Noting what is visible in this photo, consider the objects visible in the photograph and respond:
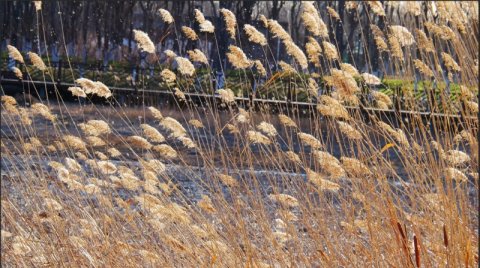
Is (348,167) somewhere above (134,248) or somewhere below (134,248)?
above

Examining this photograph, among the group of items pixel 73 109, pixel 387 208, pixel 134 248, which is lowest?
pixel 73 109

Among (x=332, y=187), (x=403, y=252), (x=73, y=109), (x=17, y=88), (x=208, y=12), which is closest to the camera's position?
(x=403, y=252)

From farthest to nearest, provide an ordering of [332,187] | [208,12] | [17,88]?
[208,12], [17,88], [332,187]

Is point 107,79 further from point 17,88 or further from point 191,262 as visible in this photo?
point 191,262

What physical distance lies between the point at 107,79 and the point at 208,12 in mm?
2804

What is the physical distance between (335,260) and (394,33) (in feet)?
2.60

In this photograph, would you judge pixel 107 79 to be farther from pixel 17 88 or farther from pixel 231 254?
pixel 231 254

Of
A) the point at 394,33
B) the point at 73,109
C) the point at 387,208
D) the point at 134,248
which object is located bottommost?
the point at 73,109

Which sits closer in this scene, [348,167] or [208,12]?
[348,167]

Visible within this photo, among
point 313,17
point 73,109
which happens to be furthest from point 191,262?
point 73,109

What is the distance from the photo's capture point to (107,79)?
13172mm

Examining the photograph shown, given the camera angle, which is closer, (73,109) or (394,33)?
(394,33)

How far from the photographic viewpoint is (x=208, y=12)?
50.1 ft

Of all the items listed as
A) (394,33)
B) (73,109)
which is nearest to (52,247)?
(394,33)
